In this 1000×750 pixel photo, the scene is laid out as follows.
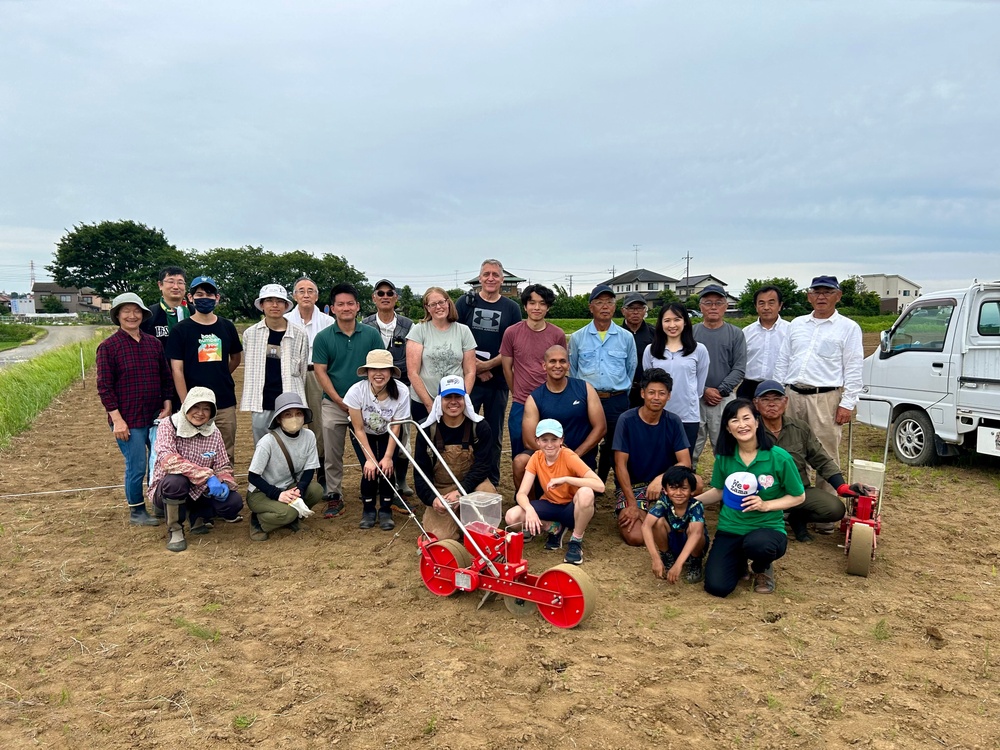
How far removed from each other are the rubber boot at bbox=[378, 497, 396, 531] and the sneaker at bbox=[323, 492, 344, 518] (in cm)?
49

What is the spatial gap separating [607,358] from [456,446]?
5.17 feet

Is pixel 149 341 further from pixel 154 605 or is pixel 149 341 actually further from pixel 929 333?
pixel 929 333

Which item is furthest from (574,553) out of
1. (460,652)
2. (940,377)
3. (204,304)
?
(940,377)

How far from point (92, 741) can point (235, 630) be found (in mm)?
1014

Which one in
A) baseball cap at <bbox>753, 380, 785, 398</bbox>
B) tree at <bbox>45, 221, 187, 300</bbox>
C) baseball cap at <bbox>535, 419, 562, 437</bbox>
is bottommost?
baseball cap at <bbox>535, 419, 562, 437</bbox>

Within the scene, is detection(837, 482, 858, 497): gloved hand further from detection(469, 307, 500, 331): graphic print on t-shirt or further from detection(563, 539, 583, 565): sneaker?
detection(469, 307, 500, 331): graphic print on t-shirt

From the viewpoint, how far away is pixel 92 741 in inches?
110

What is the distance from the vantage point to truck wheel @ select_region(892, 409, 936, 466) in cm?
747

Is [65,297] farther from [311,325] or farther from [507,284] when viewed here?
[311,325]

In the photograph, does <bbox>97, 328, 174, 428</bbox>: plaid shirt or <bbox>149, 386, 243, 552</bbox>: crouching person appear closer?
<bbox>149, 386, 243, 552</bbox>: crouching person

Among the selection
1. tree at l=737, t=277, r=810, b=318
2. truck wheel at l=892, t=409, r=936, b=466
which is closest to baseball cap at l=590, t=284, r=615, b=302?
truck wheel at l=892, t=409, r=936, b=466

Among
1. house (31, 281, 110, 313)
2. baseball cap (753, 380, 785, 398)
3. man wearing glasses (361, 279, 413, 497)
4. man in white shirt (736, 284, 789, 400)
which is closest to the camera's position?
baseball cap (753, 380, 785, 398)

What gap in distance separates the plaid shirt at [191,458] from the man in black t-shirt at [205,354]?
1.15ft

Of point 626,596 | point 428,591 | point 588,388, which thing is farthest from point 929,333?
point 428,591
